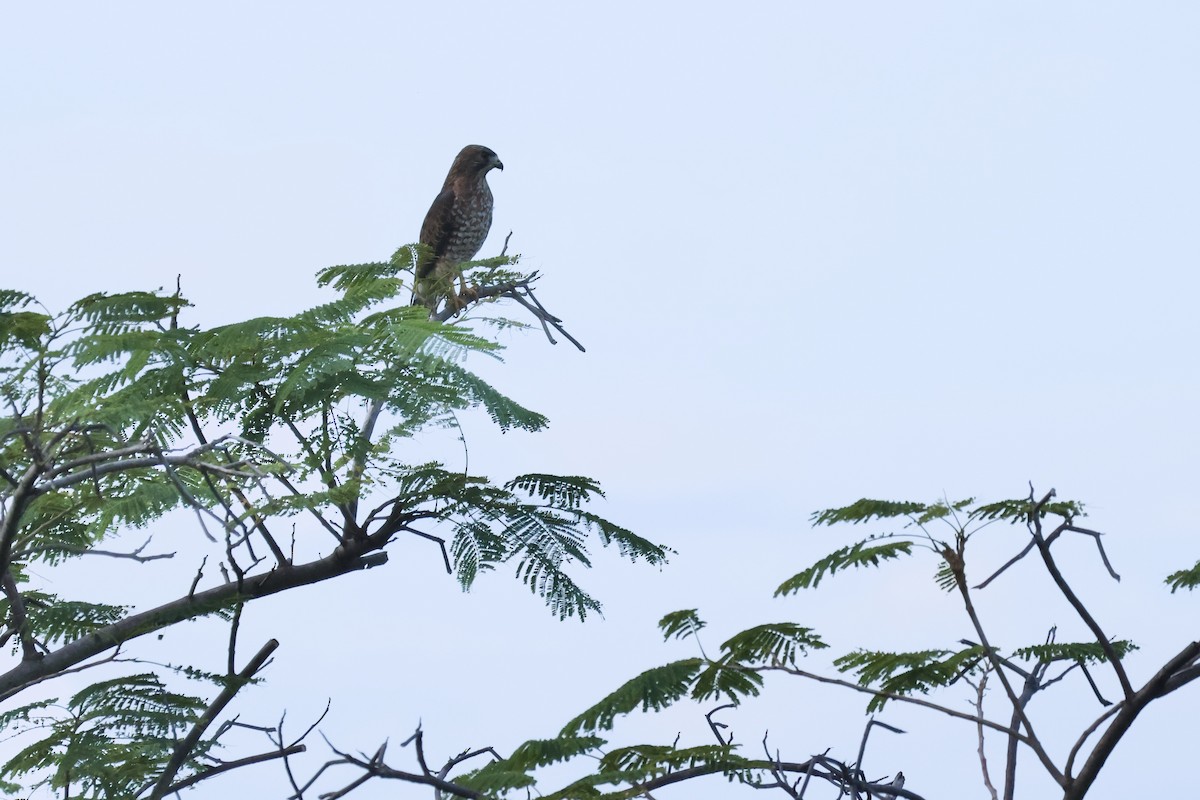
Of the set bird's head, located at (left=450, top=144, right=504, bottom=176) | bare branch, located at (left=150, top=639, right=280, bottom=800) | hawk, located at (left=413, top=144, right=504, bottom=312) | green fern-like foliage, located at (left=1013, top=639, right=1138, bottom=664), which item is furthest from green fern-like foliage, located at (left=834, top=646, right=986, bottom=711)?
bird's head, located at (left=450, top=144, right=504, bottom=176)

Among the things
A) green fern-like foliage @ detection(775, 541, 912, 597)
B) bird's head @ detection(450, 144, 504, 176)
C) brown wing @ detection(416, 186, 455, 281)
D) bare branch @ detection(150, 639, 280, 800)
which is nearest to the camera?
green fern-like foliage @ detection(775, 541, 912, 597)

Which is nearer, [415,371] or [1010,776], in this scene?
[1010,776]

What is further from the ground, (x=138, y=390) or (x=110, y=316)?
(x=110, y=316)

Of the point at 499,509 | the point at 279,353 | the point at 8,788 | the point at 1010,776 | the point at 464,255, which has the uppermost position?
the point at 464,255

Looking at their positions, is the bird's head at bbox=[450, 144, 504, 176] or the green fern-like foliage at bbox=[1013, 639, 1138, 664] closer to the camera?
the green fern-like foliage at bbox=[1013, 639, 1138, 664]

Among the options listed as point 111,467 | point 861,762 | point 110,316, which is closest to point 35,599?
point 110,316

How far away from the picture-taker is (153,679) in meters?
4.86

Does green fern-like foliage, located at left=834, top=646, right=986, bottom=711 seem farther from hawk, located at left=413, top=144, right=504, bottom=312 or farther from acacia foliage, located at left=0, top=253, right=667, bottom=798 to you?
hawk, located at left=413, top=144, right=504, bottom=312

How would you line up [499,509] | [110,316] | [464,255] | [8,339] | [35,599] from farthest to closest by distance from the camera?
1. [464,255]
2. [35,599]
3. [499,509]
4. [110,316]
5. [8,339]

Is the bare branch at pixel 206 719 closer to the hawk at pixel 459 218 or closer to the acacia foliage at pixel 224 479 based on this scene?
the acacia foliage at pixel 224 479

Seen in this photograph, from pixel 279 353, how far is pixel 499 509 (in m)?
1.13

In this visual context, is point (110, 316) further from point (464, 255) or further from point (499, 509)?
point (464, 255)

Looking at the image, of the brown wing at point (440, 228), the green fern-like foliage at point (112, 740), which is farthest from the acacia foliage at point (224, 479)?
the brown wing at point (440, 228)

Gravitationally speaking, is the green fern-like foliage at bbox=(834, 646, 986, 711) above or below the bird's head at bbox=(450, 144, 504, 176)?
below
